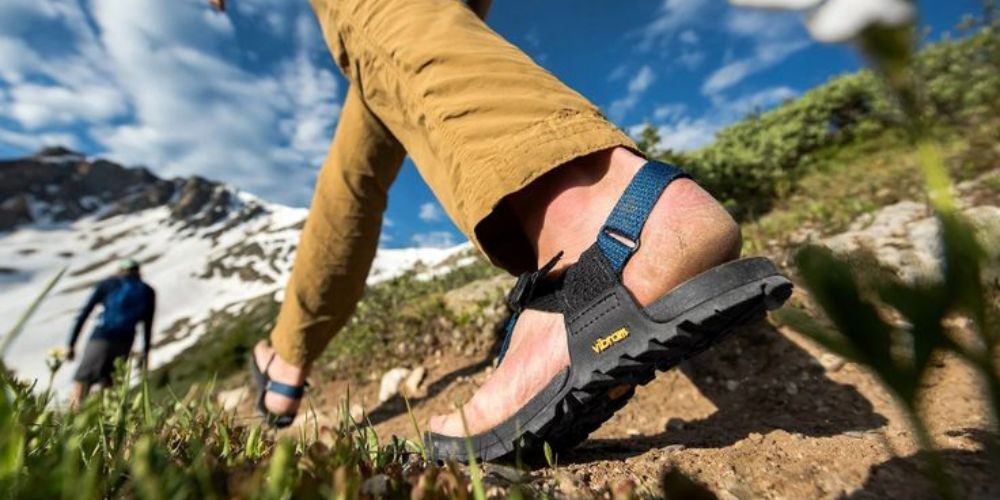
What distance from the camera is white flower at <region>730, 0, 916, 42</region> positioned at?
1.03 feet

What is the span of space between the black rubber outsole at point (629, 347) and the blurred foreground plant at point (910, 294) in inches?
30.3

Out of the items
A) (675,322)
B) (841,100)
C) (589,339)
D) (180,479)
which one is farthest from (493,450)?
(841,100)

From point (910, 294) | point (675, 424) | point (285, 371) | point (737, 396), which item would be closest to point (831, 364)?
point (737, 396)

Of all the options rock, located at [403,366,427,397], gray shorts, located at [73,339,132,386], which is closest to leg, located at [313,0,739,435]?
rock, located at [403,366,427,397]

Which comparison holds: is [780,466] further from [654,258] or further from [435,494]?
[435,494]

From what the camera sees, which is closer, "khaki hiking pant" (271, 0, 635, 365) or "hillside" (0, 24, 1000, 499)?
"hillside" (0, 24, 1000, 499)

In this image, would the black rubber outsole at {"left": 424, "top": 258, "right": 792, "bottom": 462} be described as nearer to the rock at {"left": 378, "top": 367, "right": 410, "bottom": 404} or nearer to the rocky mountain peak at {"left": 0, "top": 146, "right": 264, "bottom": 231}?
the rock at {"left": 378, "top": 367, "right": 410, "bottom": 404}

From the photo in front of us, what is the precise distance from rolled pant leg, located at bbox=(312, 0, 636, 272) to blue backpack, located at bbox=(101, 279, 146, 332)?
319 inches

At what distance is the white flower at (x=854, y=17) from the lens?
31cm

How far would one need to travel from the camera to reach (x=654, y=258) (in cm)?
118

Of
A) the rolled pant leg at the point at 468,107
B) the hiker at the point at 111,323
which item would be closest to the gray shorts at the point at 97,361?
the hiker at the point at 111,323

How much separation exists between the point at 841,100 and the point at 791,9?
7.70 metres

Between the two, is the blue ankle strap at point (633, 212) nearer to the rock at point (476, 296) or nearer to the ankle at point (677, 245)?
the ankle at point (677, 245)

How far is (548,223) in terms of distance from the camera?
4.36 feet
